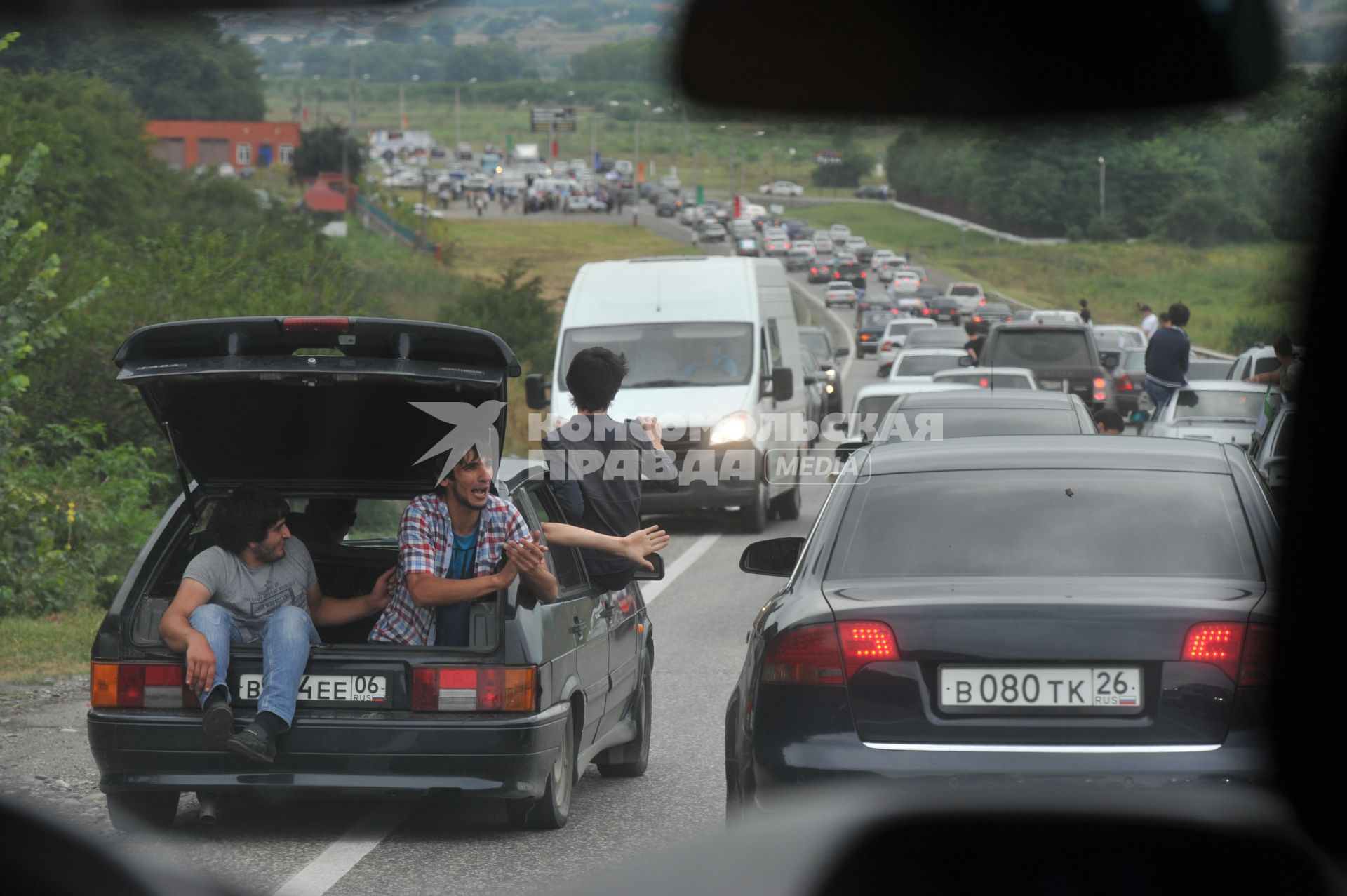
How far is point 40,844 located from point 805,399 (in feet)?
75.0

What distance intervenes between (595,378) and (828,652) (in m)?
3.16

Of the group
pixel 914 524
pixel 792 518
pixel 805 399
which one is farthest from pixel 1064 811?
pixel 805 399

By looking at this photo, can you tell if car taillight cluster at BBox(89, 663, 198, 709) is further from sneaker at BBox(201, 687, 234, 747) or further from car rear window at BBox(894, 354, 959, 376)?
car rear window at BBox(894, 354, 959, 376)

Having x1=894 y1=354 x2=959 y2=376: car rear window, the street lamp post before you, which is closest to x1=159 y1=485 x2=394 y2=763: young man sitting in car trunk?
x1=894 y1=354 x2=959 y2=376: car rear window

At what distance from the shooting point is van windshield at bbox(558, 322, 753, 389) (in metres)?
19.0

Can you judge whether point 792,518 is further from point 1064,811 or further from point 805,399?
point 1064,811

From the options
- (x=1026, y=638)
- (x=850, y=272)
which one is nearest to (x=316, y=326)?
(x=1026, y=638)

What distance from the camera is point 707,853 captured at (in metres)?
1.49

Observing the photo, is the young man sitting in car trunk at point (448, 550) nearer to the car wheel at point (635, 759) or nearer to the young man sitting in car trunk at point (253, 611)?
the young man sitting in car trunk at point (253, 611)

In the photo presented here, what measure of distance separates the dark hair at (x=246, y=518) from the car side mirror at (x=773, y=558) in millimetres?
1751

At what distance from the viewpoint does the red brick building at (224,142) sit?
8775 centimetres

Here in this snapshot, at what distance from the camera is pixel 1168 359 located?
842 inches

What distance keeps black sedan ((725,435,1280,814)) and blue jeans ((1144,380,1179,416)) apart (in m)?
16.8

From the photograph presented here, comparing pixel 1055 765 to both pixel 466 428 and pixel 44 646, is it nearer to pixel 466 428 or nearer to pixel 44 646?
pixel 466 428
